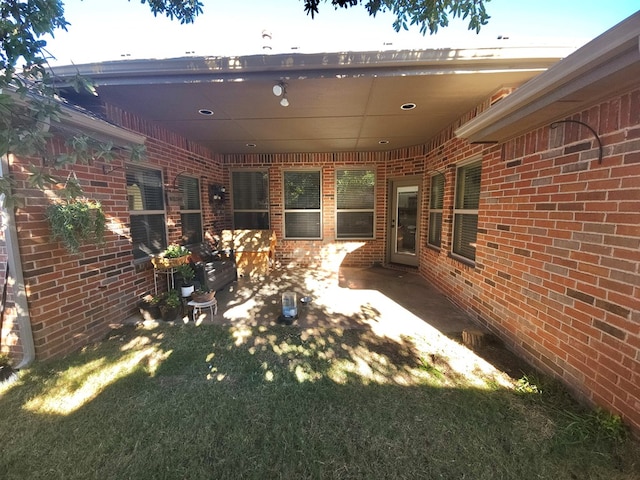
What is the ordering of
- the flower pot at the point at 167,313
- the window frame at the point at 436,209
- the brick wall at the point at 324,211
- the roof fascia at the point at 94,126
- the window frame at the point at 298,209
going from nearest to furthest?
1. the roof fascia at the point at 94,126
2. the flower pot at the point at 167,313
3. the window frame at the point at 436,209
4. the brick wall at the point at 324,211
5. the window frame at the point at 298,209

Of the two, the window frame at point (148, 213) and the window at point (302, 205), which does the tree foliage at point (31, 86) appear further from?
the window at point (302, 205)

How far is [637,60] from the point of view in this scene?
4.22ft

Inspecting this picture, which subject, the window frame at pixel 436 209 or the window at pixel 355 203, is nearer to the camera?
the window frame at pixel 436 209

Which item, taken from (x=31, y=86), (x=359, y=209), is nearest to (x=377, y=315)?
(x=359, y=209)

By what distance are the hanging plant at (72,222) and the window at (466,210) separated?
4544 mm

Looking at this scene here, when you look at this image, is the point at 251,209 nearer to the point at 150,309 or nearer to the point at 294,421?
the point at 150,309

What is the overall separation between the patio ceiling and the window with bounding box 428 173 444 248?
1.14 metres

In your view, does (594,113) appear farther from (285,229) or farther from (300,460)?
(285,229)

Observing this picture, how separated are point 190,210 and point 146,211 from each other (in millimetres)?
1156

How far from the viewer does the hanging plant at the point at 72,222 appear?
2.26 meters

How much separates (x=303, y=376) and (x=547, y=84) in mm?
2897

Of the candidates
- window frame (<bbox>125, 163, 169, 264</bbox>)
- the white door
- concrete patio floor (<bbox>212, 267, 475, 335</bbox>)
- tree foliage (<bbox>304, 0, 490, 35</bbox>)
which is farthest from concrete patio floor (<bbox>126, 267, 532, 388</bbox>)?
tree foliage (<bbox>304, 0, 490, 35</bbox>)

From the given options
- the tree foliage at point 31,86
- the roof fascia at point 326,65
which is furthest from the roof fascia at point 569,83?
the tree foliage at point 31,86

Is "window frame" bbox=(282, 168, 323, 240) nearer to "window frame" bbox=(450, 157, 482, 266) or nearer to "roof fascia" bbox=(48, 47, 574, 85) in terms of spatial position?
"window frame" bbox=(450, 157, 482, 266)
